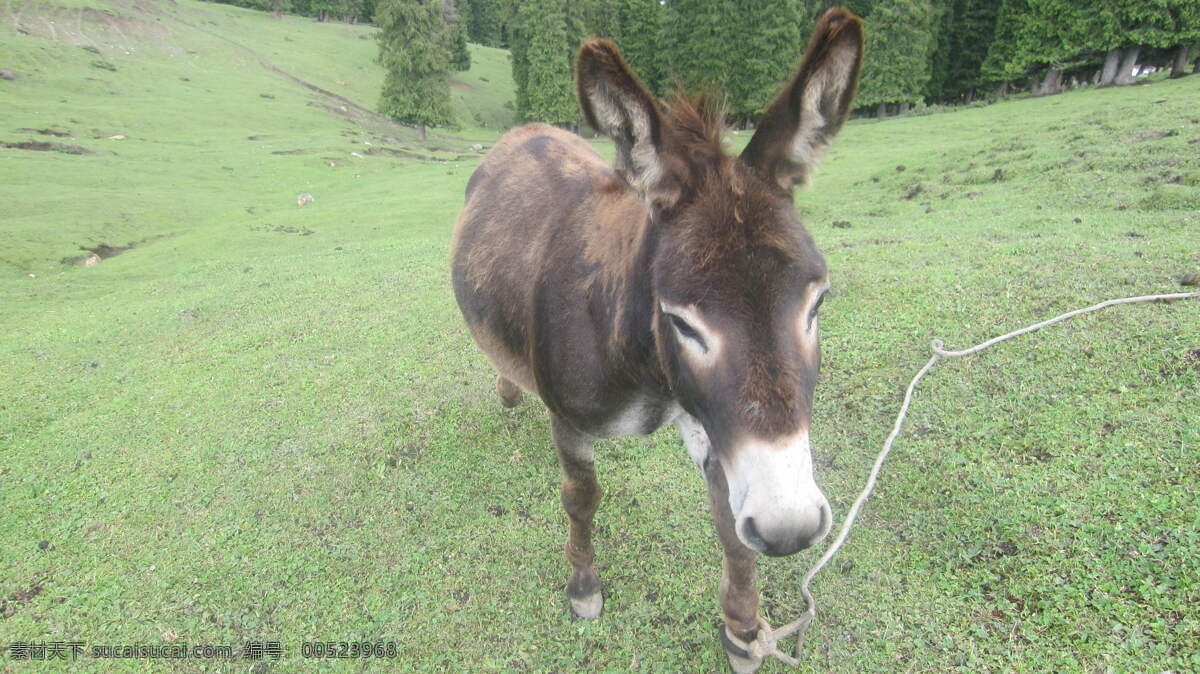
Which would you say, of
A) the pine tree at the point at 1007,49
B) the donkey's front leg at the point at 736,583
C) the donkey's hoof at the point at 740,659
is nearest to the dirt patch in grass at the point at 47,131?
the donkey's front leg at the point at 736,583

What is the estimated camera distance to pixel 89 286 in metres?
9.18

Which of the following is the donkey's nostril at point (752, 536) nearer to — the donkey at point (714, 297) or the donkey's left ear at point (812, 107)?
the donkey at point (714, 297)

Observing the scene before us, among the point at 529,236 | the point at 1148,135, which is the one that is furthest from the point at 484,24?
the point at 529,236

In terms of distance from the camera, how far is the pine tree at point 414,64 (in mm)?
34906

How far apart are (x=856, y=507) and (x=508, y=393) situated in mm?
2872

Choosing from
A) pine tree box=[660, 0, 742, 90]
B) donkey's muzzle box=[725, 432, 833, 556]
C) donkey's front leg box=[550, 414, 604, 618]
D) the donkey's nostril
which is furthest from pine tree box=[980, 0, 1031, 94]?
the donkey's nostril

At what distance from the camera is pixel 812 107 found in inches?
69.2

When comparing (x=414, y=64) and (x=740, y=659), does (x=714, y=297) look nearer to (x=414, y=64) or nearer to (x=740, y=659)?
(x=740, y=659)

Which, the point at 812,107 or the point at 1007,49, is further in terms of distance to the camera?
the point at 1007,49

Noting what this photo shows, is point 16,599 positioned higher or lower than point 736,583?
lower

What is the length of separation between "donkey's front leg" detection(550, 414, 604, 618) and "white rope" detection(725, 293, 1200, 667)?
2.54 ft

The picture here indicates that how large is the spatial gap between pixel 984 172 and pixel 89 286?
15.8 m

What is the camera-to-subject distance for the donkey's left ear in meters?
1.67

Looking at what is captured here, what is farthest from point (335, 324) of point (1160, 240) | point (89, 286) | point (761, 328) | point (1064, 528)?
point (1160, 240)
